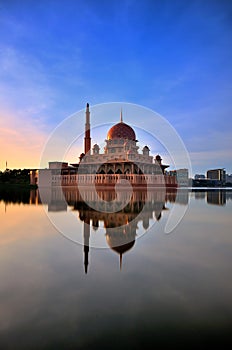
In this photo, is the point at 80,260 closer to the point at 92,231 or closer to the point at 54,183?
the point at 92,231

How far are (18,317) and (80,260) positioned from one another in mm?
1820

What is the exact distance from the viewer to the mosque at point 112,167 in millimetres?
31219

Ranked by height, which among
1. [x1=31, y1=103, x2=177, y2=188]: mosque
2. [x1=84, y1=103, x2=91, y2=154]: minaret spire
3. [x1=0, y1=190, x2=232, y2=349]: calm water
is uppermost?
[x1=84, y1=103, x2=91, y2=154]: minaret spire

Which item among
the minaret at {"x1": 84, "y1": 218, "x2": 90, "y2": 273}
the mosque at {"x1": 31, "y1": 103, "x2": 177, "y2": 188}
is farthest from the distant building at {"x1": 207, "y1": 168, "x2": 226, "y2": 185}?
the minaret at {"x1": 84, "y1": 218, "x2": 90, "y2": 273}

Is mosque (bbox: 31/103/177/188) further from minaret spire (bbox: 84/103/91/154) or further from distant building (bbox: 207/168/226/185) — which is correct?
distant building (bbox: 207/168/226/185)

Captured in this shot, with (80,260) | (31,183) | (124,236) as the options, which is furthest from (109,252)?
(31,183)

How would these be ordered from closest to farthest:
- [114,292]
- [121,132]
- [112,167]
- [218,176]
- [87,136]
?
[114,292] → [112,167] → [121,132] → [87,136] → [218,176]

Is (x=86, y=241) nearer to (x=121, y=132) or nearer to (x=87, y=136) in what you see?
(x=121, y=132)

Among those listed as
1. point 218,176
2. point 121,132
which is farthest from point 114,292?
point 218,176

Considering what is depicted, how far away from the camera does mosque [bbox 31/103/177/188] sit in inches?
1229

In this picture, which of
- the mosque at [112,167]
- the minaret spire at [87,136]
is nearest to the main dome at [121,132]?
the mosque at [112,167]

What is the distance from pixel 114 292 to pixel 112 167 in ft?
107

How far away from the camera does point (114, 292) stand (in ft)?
9.61

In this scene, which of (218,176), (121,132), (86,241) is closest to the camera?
(86,241)
